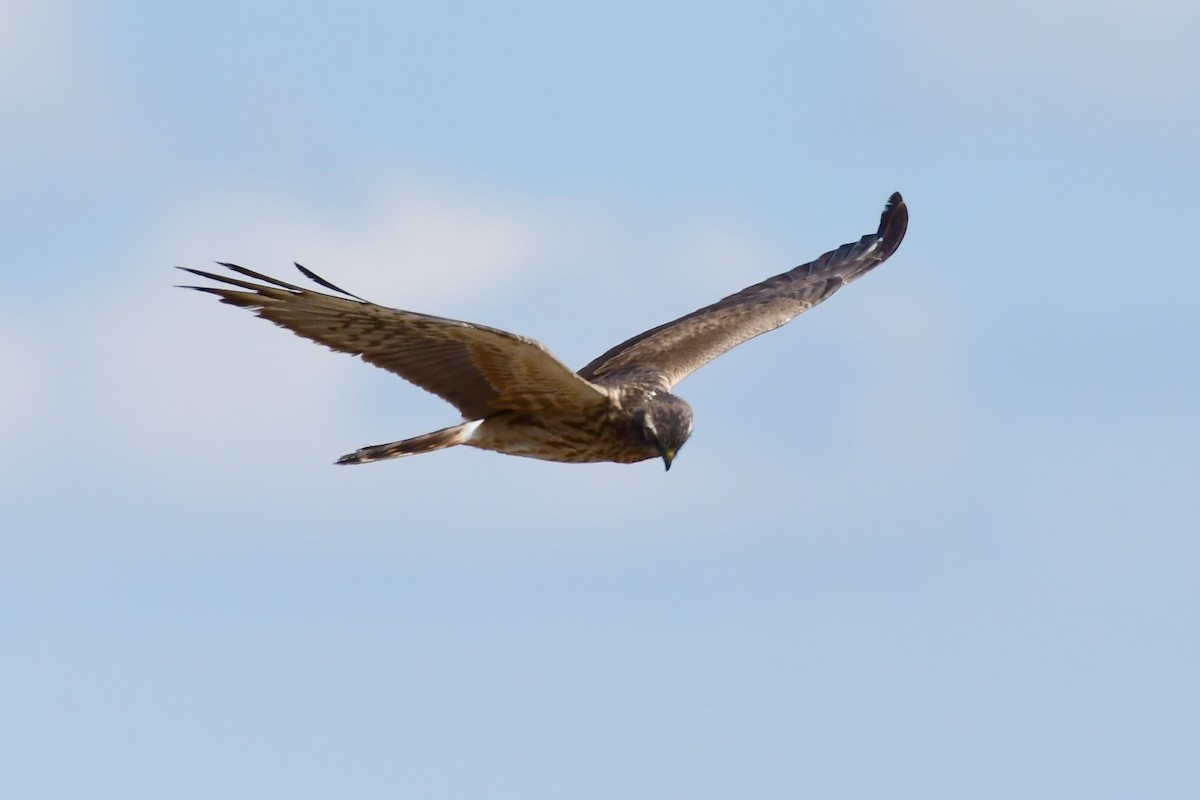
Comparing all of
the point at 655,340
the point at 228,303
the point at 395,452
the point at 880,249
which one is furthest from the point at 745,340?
the point at 228,303

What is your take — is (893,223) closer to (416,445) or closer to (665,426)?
(665,426)

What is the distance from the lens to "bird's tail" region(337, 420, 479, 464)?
38.9ft

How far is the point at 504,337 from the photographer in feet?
35.5

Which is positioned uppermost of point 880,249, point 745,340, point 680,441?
point 880,249

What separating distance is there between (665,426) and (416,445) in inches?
61.6

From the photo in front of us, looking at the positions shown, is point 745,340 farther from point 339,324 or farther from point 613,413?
point 339,324

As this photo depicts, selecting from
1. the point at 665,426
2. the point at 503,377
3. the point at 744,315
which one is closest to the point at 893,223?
the point at 744,315

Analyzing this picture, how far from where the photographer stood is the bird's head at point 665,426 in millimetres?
12180

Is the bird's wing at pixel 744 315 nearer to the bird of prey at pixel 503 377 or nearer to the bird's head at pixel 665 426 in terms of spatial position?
the bird of prey at pixel 503 377

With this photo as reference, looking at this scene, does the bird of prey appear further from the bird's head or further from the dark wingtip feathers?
the dark wingtip feathers

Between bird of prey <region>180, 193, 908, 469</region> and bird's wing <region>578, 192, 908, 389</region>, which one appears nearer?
bird of prey <region>180, 193, 908, 469</region>

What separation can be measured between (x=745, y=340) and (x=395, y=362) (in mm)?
4106

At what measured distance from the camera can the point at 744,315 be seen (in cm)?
1541

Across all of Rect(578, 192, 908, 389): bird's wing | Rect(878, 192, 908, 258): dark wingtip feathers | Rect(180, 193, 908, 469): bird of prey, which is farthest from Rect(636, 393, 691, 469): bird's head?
Rect(878, 192, 908, 258): dark wingtip feathers
